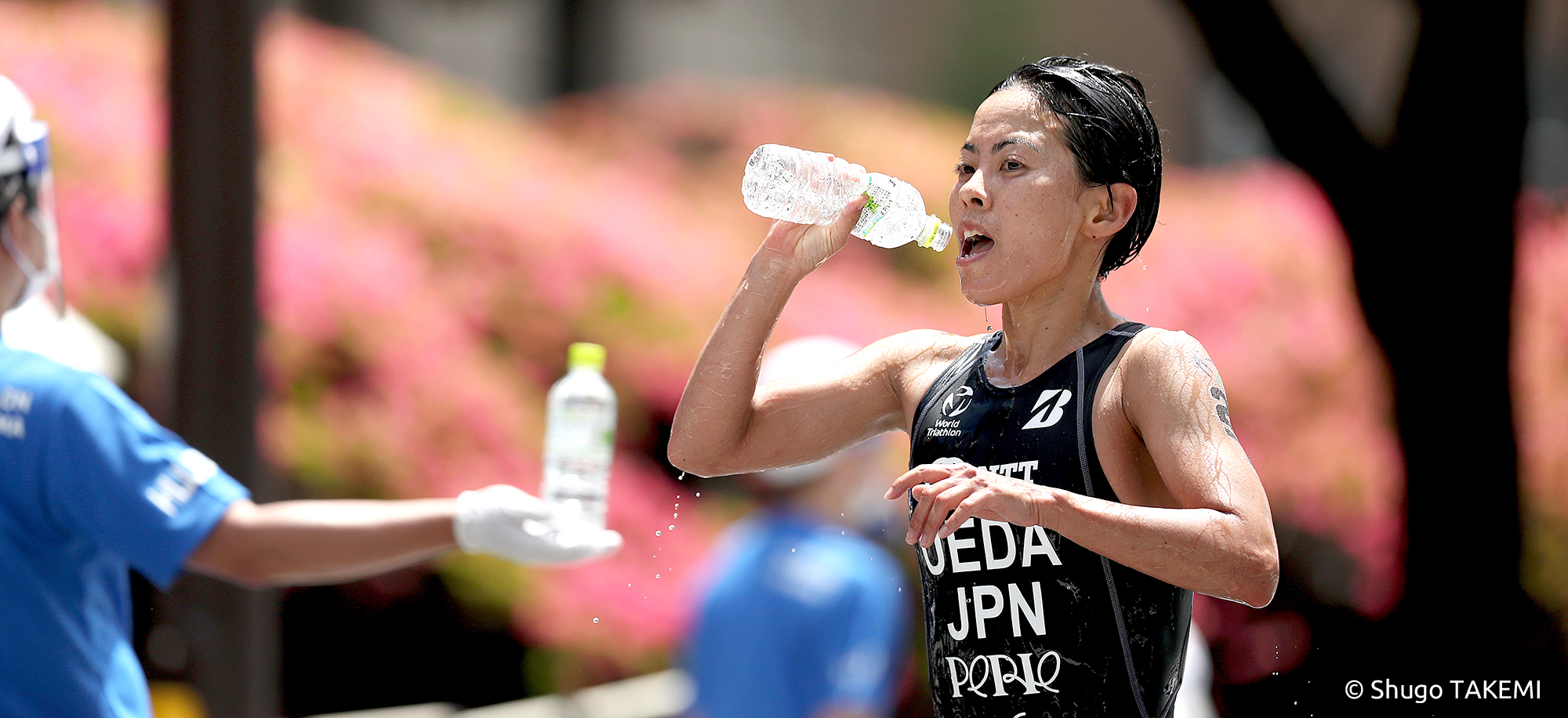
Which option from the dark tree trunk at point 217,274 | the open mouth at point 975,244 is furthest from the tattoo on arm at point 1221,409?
the dark tree trunk at point 217,274

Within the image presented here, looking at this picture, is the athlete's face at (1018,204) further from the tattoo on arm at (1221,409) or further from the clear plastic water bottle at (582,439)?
the clear plastic water bottle at (582,439)

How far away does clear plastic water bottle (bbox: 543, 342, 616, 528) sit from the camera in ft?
11.3

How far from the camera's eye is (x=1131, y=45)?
9.56 metres

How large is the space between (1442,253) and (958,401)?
3.71 meters

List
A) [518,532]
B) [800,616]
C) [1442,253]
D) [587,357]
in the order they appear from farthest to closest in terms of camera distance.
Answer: [1442,253], [800,616], [587,357], [518,532]

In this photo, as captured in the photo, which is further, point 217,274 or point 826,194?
point 217,274

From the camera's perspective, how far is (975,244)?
2.41m

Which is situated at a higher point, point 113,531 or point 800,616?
point 113,531

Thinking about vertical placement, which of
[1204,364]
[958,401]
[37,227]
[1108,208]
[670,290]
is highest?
[1108,208]

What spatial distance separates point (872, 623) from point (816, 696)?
286mm

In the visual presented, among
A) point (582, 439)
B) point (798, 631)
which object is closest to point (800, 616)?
point (798, 631)

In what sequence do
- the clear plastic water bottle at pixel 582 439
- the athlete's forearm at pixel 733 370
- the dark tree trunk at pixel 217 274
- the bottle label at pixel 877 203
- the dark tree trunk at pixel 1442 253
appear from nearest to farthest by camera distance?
the athlete's forearm at pixel 733 370 → the bottle label at pixel 877 203 → the clear plastic water bottle at pixel 582 439 → the dark tree trunk at pixel 217 274 → the dark tree trunk at pixel 1442 253

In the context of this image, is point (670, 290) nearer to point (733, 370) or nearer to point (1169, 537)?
point (733, 370)

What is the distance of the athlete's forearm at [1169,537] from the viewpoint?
79.2 inches
